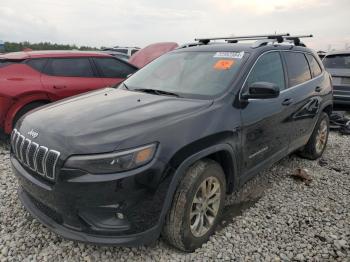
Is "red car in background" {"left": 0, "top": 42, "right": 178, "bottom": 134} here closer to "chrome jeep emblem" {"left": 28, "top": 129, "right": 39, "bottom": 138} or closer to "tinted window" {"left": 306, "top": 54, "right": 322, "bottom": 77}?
"chrome jeep emblem" {"left": 28, "top": 129, "right": 39, "bottom": 138}

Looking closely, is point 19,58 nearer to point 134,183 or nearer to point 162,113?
point 162,113

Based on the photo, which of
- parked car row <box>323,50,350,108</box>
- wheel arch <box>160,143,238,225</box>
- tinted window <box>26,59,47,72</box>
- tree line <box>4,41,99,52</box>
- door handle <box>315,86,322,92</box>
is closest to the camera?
wheel arch <box>160,143,238,225</box>

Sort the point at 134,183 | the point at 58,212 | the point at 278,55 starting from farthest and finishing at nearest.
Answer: the point at 278,55, the point at 58,212, the point at 134,183

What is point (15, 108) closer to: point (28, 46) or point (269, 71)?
point (269, 71)

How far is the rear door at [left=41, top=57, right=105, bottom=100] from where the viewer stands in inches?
228

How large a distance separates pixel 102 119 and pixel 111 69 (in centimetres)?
426

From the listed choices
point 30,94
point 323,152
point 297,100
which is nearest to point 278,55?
point 297,100

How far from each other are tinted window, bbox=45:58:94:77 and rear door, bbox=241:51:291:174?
147 inches

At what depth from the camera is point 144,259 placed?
2.79 meters

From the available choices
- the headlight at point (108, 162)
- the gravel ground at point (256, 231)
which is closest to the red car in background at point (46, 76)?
the gravel ground at point (256, 231)

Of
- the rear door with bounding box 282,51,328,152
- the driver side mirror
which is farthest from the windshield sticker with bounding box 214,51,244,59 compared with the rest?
the rear door with bounding box 282,51,328,152

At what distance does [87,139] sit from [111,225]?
25.1 inches

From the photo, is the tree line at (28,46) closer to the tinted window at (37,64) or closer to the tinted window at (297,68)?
the tinted window at (37,64)

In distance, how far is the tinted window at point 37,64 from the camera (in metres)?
5.72
